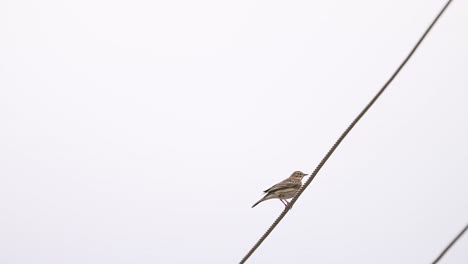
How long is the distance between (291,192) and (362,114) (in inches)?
254

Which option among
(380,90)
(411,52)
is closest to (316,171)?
(380,90)

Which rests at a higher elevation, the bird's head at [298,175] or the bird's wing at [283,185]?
the bird's head at [298,175]

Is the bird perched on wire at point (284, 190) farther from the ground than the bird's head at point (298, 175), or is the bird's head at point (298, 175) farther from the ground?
the bird's head at point (298, 175)

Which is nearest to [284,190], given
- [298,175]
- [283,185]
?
[283,185]

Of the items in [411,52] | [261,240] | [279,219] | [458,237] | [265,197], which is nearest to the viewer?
[458,237]

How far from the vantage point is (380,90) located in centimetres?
631

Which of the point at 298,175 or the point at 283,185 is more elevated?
the point at 298,175

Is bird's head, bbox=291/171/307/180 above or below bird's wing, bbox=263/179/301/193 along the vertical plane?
above

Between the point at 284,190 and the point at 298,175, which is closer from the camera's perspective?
the point at 284,190

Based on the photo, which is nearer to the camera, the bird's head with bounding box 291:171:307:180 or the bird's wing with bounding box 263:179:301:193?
the bird's wing with bounding box 263:179:301:193

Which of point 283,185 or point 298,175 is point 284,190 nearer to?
point 283,185

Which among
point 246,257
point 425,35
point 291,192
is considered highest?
point 291,192

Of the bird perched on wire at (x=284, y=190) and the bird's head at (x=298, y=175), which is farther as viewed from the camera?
the bird's head at (x=298, y=175)

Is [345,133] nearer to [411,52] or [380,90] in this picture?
[380,90]
